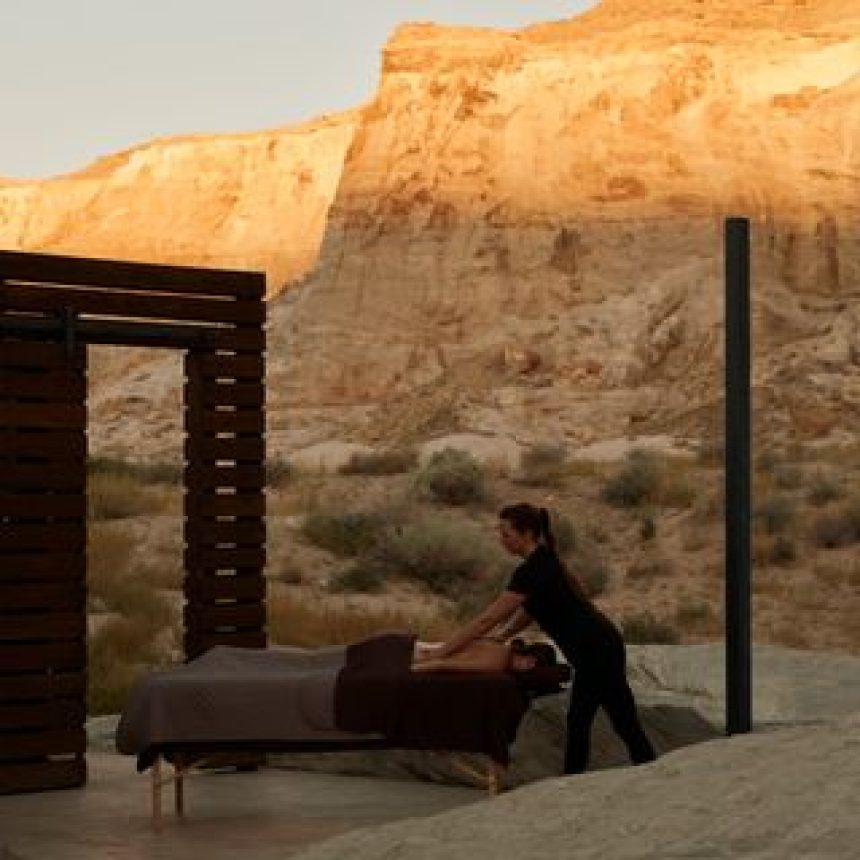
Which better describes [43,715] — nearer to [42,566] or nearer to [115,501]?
[42,566]

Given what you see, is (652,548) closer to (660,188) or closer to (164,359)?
(660,188)

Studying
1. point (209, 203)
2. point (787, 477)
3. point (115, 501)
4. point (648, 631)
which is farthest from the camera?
point (209, 203)

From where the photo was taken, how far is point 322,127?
3455 inches

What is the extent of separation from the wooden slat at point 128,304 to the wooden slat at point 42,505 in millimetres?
810

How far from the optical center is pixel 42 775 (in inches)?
415

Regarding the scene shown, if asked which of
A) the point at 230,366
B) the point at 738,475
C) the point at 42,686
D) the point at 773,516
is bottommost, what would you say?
the point at 42,686

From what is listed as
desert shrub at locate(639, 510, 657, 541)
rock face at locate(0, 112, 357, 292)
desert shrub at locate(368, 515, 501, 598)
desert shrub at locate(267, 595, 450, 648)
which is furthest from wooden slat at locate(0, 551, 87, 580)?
rock face at locate(0, 112, 357, 292)

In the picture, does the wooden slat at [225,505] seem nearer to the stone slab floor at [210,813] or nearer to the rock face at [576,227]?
the stone slab floor at [210,813]

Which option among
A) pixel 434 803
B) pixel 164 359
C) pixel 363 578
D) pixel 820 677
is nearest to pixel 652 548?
pixel 363 578

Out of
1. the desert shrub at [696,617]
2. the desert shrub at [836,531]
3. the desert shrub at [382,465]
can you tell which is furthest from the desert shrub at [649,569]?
the desert shrub at [382,465]

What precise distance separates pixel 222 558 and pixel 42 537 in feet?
3.84

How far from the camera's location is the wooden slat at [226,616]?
37.6 feet

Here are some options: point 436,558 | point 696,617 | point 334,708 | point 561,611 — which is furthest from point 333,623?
point 561,611

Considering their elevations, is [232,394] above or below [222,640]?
above
